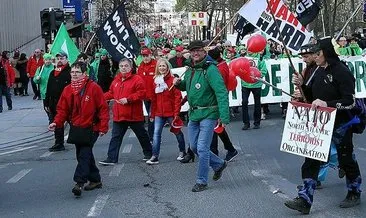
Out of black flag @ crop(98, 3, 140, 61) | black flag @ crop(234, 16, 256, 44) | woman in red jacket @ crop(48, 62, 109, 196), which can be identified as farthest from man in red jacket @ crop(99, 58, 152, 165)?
black flag @ crop(234, 16, 256, 44)


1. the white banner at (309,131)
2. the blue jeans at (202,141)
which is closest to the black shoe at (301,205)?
the white banner at (309,131)

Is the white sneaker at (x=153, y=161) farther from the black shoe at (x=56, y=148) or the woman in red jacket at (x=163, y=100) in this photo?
the black shoe at (x=56, y=148)

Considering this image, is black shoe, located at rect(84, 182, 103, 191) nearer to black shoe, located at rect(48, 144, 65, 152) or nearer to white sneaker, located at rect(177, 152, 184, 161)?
white sneaker, located at rect(177, 152, 184, 161)

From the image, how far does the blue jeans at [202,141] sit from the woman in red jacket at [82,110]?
43.0 inches

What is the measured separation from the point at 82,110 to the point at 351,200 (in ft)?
11.0

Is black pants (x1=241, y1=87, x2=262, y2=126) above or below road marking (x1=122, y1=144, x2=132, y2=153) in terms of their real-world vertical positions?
above

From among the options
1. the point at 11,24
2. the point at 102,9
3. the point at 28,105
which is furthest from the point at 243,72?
the point at 102,9

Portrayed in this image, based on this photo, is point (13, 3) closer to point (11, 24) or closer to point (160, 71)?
point (11, 24)

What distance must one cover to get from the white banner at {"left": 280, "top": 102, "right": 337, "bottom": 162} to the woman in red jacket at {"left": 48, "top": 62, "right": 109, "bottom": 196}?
2.39m

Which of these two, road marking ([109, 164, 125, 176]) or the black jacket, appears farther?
the black jacket

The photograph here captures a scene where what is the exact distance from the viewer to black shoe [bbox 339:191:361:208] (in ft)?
23.9

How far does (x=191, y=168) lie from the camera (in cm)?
1022

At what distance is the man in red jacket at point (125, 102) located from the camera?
10.3 m

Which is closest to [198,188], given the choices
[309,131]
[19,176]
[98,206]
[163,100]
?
[98,206]
